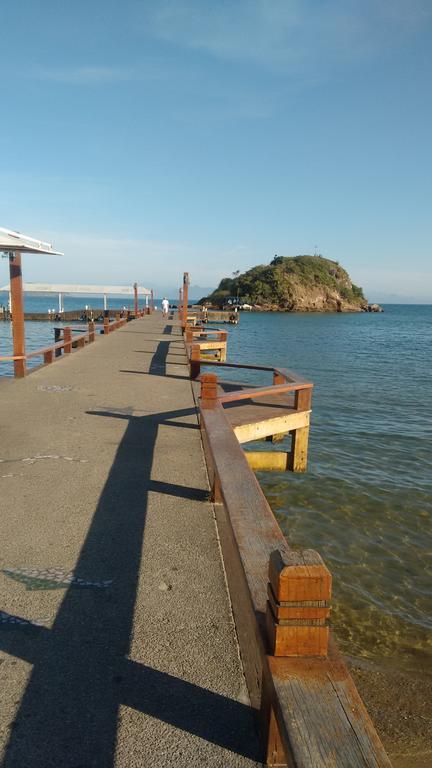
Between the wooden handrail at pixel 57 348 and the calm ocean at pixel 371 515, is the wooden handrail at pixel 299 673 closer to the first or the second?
the calm ocean at pixel 371 515

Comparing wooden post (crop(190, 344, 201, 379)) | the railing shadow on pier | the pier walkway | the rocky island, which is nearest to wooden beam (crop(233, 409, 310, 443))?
the pier walkway

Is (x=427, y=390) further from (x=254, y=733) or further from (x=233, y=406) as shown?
(x=254, y=733)

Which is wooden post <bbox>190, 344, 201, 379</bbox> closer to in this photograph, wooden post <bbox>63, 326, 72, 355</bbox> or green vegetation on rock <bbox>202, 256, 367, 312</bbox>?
wooden post <bbox>63, 326, 72, 355</bbox>

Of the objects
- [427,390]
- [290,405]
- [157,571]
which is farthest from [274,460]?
[427,390]

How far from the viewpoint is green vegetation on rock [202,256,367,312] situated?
133m

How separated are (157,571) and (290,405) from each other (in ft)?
20.7

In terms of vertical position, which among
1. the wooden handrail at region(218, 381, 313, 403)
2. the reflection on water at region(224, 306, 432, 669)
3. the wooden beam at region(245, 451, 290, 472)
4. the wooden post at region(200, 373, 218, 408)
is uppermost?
the wooden post at region(200, 373, 218, 408)

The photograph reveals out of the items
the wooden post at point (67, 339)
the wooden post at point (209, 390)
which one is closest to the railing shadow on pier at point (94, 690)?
the wooden post at point (209, 390)

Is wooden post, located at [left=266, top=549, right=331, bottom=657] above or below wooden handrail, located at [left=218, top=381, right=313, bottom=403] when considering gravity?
→ above

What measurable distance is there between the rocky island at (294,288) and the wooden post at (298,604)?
12850 cm

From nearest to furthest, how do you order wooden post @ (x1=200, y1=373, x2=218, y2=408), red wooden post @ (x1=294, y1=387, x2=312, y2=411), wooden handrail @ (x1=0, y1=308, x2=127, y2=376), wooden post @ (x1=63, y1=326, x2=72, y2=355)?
wooden post @ (x1=200, y1=373, x2=218, y2=408), red wooden post @ (x1=294, y1=387, x2=312, y2=411), wooden handrail @ (x1=0, y1=308, x2=127, y2=376), wooden post @ (x1=63, y1=326, x2=72, y2=355)

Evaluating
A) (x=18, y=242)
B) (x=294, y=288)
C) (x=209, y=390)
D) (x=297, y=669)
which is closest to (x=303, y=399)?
(x=209, y=390)

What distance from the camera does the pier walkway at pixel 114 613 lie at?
7.41 ft

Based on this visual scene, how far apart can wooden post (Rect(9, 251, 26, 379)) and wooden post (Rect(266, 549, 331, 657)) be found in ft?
34.6
